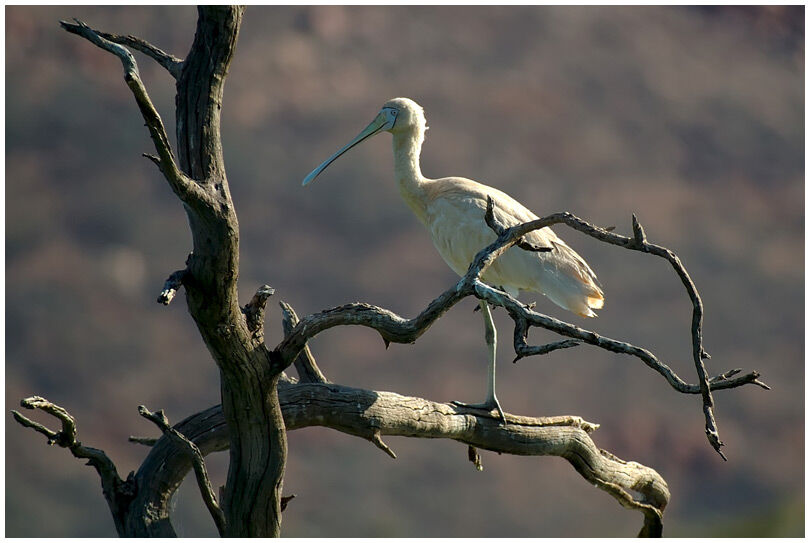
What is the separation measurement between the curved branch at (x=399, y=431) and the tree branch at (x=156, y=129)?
111cm

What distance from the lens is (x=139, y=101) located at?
2652mm

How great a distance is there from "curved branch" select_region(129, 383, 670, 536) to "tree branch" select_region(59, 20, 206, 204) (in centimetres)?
111

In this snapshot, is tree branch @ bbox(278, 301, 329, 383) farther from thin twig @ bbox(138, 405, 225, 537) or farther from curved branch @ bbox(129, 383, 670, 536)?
thin twig @ bbox(138, 405, 225, 537)

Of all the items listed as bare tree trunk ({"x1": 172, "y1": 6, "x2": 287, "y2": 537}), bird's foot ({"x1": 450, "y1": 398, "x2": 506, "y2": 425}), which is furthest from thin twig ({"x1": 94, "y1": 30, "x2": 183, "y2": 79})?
bird's foot ({"x1": 450, "y1": 398, "x2": 506, "y2": 425})

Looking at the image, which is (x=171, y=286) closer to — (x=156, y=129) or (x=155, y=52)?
Answer: (x=156, y=129)

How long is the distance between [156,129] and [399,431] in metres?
1.72

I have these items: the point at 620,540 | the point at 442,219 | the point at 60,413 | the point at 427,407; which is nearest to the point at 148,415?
the point at 60,413

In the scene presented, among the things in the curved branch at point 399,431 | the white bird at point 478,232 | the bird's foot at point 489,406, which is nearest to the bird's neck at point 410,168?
the white bird at point 478,232

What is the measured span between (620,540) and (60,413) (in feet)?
9.44

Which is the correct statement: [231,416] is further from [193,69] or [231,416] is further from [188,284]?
[193,69]

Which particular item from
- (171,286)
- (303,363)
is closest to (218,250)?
(171,286)

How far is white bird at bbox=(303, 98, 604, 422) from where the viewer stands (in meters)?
4.67

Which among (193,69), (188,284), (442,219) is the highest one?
(442,219)

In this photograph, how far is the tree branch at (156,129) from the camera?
264 cm
